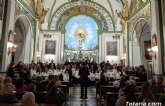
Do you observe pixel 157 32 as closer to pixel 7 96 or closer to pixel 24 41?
pixel 7 96

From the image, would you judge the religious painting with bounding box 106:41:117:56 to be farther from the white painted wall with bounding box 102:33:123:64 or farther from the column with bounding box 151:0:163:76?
the column with bounding box 151:0:163:76

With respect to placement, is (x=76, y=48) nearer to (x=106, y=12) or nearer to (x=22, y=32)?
(x=106, y=12)

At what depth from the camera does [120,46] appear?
73.3 ft

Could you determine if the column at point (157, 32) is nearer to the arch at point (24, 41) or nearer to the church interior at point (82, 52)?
the church interior at point (82, 52)

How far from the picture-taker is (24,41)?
16.2 metres

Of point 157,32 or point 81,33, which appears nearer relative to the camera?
point 157,32

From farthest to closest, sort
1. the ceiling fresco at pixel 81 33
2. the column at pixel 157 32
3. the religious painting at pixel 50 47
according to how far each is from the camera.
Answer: the ceiling fresco at pixel 81 33
the religious painting at pixel 50 47
the column at pixel 157 32

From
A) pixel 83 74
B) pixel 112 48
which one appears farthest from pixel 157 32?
pixel 112 48

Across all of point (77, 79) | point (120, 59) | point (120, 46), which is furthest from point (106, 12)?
point (77, 79)

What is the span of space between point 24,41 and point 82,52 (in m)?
8.90

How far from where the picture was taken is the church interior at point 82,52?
17.1 ft

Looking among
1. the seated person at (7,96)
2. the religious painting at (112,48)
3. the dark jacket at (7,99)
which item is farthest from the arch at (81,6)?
the dark jacket at (7,99)

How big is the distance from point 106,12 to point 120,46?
4.59 meters

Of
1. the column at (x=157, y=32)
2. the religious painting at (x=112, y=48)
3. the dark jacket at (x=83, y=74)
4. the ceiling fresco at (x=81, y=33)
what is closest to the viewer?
the dark jacket at (x=83, y=74)
